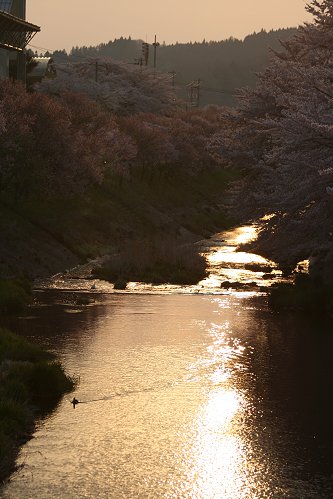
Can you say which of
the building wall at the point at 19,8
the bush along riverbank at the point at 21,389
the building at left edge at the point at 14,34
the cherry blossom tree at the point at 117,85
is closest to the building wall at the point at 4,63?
the building at left edge at the point at 14,34

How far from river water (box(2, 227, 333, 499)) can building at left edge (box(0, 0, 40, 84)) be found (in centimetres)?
5364

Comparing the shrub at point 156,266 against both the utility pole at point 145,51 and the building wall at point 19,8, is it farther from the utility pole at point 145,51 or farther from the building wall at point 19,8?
the utility pole at point 145,51

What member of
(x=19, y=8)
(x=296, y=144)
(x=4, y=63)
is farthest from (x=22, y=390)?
(x=19, y=8)

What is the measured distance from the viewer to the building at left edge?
88.4 metres

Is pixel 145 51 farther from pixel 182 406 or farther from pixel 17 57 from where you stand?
pixel 182 406

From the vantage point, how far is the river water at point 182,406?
18.2 metres

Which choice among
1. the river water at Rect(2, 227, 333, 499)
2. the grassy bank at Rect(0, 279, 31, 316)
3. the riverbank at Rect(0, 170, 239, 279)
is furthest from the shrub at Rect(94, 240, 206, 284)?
the river water at Rect(2, 227, 333, 499)

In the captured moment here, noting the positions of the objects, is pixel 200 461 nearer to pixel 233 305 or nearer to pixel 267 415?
pixel 267 415

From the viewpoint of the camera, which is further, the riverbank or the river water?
the riverbank

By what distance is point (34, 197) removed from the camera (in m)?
64.0

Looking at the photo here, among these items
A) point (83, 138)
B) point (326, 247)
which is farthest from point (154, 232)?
point (326, 247)

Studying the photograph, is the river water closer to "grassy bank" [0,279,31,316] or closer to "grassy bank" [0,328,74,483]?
"grassy bank" [0,328,74,483]

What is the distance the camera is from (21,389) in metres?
23.1

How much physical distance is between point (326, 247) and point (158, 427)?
61.3ft
